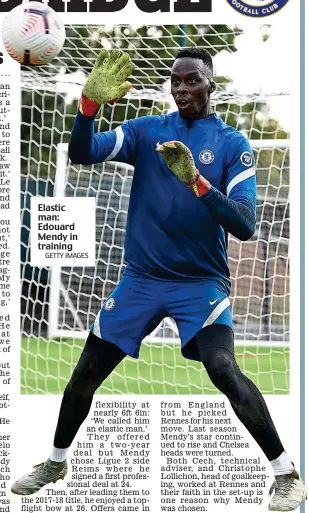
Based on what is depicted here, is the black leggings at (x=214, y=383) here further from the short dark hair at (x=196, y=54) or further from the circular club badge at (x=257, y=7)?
the circular club badge at (x=257, y=7)

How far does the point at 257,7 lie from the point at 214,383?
180 cm

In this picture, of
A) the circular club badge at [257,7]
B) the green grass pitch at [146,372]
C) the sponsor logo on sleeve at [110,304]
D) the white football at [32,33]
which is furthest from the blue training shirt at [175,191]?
the green grass pitch at [146,372]

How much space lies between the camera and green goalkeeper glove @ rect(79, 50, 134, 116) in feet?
13.5

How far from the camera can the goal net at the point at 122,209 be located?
17.6ft

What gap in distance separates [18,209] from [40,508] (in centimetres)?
139

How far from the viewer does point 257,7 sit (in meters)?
4.81

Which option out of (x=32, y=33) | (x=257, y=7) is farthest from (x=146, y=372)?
(x=32, y=33)

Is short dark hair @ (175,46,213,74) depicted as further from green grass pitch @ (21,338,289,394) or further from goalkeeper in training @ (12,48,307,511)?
green grass pitch @ (21,338,289,394)

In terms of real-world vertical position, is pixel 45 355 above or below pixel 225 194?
below

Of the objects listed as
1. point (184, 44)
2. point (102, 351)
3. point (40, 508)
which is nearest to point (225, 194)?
point (102, 351)

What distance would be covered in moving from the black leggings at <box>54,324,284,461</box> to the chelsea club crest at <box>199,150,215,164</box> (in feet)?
2.32

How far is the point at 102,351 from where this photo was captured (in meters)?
4.42

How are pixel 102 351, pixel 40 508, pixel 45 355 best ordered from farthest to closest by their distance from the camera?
pixel 45 355
pixel 40 508
pixel 102 351

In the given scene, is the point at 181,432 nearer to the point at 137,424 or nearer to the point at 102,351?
the point at 137,424
